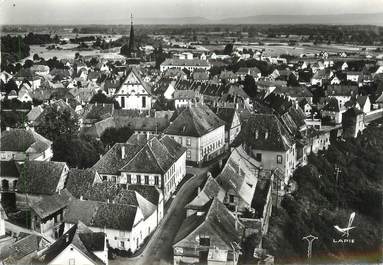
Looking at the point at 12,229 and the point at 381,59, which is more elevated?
the point at 381,59

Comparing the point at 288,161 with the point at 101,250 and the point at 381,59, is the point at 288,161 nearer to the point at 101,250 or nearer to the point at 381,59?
the point at 101,250

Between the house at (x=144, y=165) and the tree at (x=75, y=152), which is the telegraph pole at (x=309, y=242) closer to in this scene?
the house at (x=144, y=165)

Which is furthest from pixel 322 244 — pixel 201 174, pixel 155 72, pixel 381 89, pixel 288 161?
pixel 155 72

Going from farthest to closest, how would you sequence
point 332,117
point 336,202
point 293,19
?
point 332,117 → point 336,202 → point 293,19

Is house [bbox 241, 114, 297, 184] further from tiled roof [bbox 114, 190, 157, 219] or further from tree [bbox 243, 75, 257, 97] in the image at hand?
tree [bbox 243, 75, 257, 97]

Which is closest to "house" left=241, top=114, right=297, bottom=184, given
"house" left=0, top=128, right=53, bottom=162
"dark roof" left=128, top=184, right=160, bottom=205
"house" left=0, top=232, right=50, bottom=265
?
"dark roof" left=128, top=184, right=160, bottom=205

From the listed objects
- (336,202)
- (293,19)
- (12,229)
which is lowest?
(336,202)

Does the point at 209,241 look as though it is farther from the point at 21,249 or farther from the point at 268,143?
the point at 268,143

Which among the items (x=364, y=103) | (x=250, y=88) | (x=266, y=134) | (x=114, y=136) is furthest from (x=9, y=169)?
(x=364, y=103)
